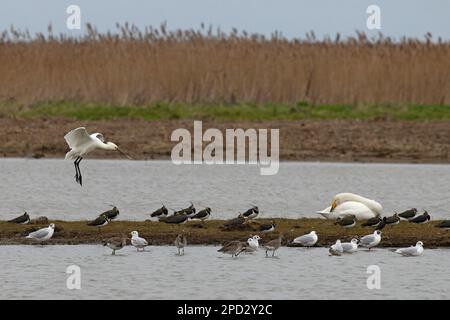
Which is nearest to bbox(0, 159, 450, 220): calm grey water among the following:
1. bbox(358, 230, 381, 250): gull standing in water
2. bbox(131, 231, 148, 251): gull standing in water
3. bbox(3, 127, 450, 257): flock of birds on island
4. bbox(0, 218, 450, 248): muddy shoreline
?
bbox(3, 127, 450, 257): flock of birds on island

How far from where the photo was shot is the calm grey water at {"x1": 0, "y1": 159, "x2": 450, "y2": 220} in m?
18.2

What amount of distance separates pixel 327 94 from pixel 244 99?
58.9 inches

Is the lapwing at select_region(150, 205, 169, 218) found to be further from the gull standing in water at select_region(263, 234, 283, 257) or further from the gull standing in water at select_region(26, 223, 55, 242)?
the gull standing in water at select_region(263, 234, 283, 257)

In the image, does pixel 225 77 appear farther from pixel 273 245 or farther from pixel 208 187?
pixel 273 245

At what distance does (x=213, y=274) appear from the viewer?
45.4 ft

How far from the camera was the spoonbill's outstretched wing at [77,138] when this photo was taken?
55.1 feet

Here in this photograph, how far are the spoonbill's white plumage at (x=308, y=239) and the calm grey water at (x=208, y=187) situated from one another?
2554 mm

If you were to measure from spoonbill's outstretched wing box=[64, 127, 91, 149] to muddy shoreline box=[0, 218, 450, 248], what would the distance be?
1.38m

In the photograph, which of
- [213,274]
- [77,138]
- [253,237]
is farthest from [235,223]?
[77,138]

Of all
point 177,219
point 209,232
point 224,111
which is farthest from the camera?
point 224,111

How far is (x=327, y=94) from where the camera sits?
27.0m

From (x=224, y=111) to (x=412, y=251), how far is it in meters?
12.4
